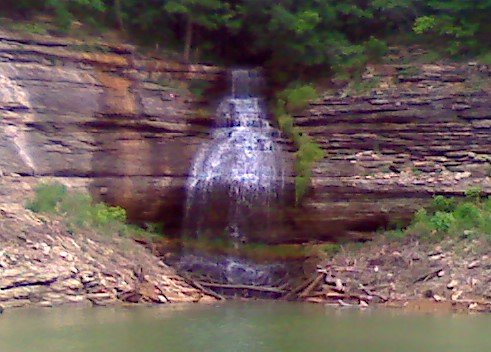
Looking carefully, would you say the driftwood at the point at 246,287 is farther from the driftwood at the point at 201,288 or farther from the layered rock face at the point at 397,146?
the layered rock face at the point at 397,146

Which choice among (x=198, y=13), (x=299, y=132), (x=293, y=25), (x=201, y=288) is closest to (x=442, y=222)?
(x=299, y=132)

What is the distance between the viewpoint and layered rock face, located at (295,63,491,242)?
16.7 metres

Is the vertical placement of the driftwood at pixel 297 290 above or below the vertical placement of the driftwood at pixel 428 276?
below

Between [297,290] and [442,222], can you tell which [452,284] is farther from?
[297,290]

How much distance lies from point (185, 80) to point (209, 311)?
874 cm

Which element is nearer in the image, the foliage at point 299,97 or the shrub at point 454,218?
the shrub at point 454,218

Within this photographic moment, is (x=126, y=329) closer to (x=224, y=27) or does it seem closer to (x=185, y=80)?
(x=185, y=80)

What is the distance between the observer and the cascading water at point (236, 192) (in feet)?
57.1

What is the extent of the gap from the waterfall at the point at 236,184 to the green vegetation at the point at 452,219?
3.12 meters

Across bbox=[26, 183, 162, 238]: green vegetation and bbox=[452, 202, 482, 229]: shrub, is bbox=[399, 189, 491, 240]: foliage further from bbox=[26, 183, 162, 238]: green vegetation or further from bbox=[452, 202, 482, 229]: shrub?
bbox=[26, 183, 162, 238]: green vegetation

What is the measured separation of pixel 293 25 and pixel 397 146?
4.32 m

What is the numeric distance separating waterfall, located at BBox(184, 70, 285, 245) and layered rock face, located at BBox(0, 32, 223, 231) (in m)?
0.38

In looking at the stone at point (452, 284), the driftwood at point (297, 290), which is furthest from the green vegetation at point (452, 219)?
the driftwood at point (297, 290)

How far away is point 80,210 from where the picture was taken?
15.5 meters
